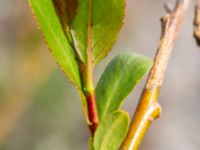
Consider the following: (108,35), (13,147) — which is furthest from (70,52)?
(13,147)

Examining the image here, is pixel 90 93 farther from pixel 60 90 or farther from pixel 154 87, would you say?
pixel 60 90

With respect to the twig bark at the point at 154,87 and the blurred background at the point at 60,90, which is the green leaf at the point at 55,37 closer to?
the twig bark at the point at 154,87

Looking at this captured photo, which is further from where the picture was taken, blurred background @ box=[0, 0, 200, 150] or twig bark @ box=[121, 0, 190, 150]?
blurred background @ box=[0, 0, 200, 150]

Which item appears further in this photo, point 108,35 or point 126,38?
point 126,38

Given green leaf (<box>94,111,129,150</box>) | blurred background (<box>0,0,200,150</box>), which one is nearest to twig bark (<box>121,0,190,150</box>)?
green leaf (<box>94,111,129,150</box>)

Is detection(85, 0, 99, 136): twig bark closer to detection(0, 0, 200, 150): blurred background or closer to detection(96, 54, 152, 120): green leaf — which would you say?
detection(96, 54, 152, 120): green leaf

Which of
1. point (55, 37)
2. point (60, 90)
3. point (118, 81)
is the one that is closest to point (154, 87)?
point (118, 81)

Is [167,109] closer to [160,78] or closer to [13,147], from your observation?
[13,147]

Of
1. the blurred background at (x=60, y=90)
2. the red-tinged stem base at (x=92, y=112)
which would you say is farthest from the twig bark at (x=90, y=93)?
the blurred background at (x=60, y=90)
